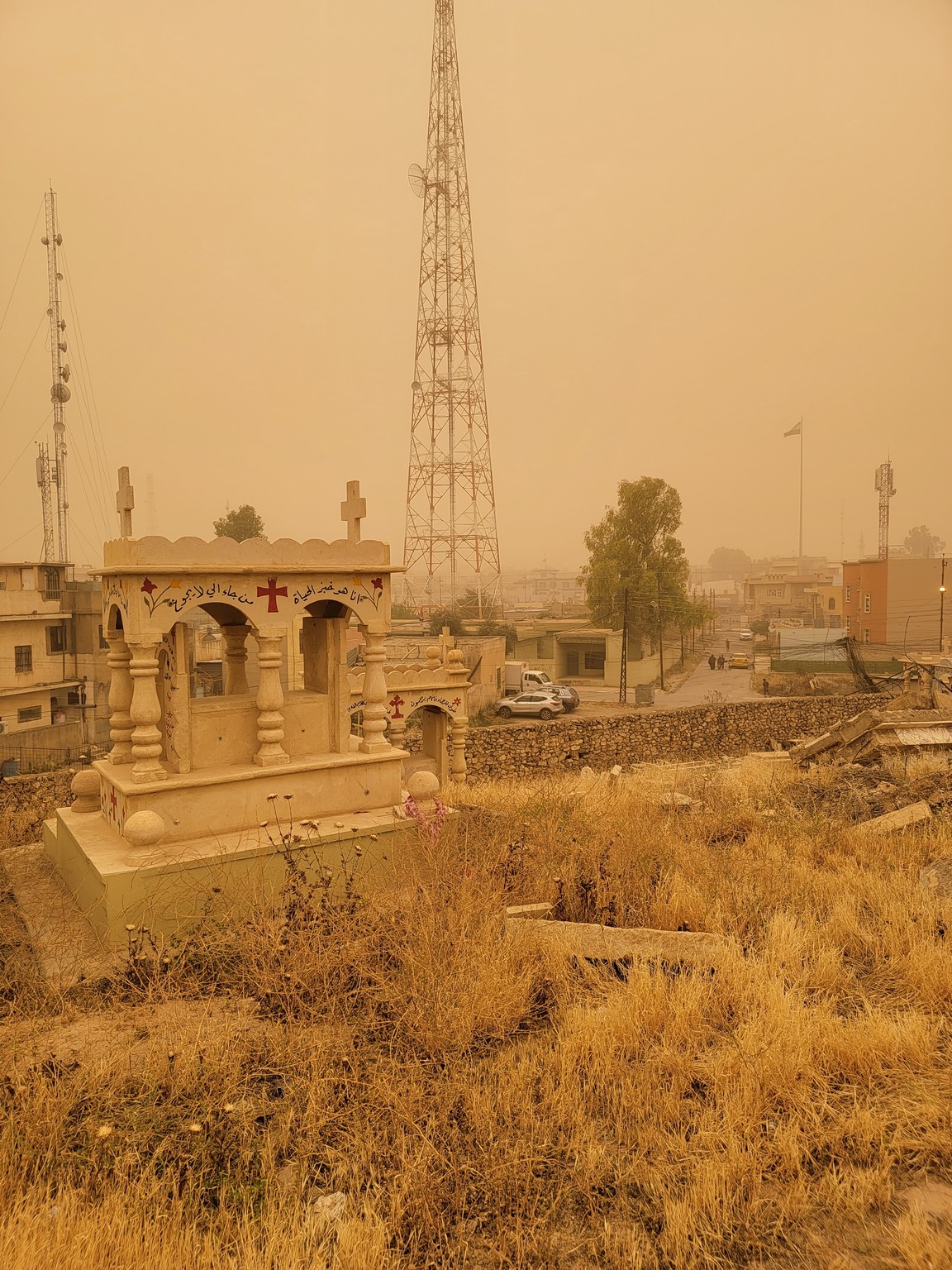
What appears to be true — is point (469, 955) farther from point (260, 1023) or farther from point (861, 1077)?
point (861, 1077)

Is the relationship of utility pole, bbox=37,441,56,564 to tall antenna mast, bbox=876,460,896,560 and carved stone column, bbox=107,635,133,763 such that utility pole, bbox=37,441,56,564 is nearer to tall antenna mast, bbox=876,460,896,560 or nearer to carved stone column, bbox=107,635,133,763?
carved stone column, bbox=107,635,133,763

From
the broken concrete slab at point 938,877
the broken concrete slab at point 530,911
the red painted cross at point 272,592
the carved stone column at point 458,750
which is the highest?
the red painted cross at point 272,592

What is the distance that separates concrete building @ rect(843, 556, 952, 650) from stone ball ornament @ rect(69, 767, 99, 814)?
47.5 meters

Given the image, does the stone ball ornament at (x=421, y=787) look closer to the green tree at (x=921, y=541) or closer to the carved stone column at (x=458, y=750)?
the carved stone column at (x=458, y=750)

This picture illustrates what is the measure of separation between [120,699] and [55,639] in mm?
23474

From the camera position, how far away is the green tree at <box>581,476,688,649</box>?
1674 inches

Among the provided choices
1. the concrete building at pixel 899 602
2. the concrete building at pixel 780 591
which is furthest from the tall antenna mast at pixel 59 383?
the concrete building at pixel 780 591

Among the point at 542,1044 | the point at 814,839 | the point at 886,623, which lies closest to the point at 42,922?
the point at 542,1044

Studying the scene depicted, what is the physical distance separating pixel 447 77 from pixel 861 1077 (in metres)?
45.9

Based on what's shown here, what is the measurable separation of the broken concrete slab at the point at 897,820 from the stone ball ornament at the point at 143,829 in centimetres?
629

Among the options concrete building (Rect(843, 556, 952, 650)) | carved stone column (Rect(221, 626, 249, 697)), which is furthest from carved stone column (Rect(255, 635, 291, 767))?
concrete building (Rect(843, 556, 952, 650))

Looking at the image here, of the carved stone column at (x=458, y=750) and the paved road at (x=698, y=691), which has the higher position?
the carved stone column at (x=458, y=750)

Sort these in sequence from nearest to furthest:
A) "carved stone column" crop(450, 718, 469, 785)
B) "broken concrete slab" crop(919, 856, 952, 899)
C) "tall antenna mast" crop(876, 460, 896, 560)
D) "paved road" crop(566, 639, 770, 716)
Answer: "broken concrete slab" crop(919, 856, 952, 899) < "carved stone column" crop(450, 718, 469, 785) < "paved road" crop(566, 639, 770, 716) < "tall antenna mast" crop(876, 460, 896, 560)

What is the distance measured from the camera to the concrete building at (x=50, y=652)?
83.9 feet
